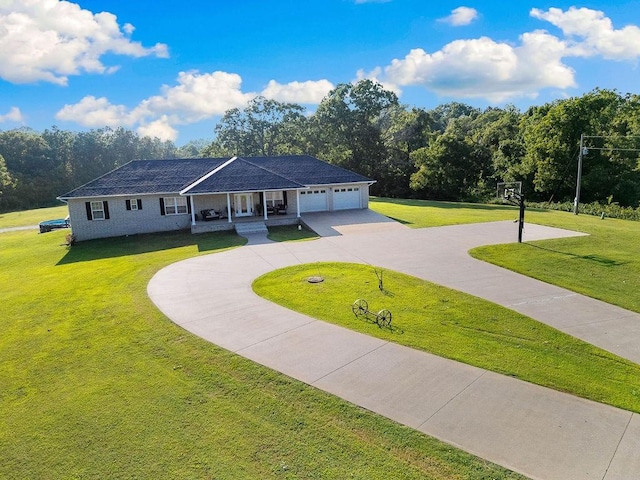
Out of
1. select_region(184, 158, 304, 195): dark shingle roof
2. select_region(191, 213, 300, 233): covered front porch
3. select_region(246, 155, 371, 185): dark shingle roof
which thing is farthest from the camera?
select_region(246, 155, 371, 185): dark shingle roof

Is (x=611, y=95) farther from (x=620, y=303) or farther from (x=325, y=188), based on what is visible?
(x=620, y=303)

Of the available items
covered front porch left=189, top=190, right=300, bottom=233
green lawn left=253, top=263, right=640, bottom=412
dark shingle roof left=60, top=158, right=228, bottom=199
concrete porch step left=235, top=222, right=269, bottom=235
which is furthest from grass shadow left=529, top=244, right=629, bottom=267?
dark shingle roof left=60, top=158, right=228, bottom=199

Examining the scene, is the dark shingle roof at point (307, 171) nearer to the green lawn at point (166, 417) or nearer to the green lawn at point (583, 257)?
the green lawn at point (583, 257)

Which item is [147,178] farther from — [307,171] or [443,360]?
[443,360]

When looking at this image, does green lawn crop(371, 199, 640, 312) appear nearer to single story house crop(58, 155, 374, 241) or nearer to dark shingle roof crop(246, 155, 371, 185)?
dark shingle roof crop(246, 155, 371, 185)

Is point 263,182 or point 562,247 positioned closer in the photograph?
point 562,247

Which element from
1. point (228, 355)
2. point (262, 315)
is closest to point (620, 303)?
point (262, 315)
